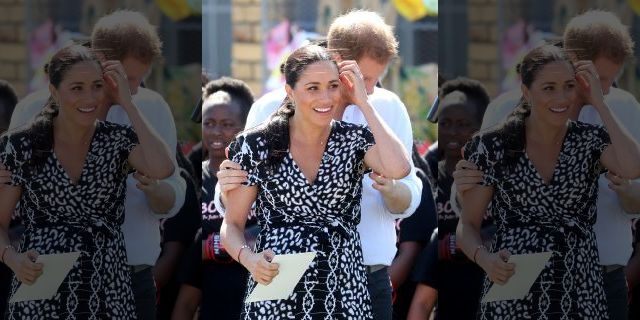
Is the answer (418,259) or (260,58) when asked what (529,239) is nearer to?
(418,259)

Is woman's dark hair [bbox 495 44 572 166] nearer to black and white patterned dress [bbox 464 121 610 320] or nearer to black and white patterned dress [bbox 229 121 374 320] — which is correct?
black and white patterned dress [bbox 464 121 610 320]

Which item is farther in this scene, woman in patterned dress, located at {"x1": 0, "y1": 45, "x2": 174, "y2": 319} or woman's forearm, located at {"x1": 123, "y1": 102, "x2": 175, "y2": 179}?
woman's forearm, located at {"x1": 123, "y1": 102, "x2": 175, "y2": 179}

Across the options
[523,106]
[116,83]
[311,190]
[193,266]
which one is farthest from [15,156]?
[523,106]

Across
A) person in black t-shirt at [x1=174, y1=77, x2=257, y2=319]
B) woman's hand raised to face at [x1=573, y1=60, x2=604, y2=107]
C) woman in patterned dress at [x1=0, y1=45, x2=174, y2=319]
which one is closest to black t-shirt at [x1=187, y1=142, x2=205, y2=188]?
person in black t-shirt at [x1=174, y1=77, x2=257, y2=319]

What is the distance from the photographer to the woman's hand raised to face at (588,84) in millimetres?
4102

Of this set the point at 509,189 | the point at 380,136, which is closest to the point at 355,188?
the point at 380,136

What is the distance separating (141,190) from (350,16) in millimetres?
1034

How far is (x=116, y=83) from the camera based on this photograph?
4.28 meters

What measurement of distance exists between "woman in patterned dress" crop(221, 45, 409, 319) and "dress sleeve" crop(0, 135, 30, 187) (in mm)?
935

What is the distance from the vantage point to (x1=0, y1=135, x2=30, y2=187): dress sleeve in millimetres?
4164

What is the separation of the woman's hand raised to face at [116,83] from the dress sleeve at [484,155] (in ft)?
4.24

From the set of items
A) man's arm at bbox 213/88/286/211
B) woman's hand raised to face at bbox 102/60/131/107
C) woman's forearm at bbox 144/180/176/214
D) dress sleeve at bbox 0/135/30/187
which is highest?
woman's hand raised to face at bbox 102/60/131/107

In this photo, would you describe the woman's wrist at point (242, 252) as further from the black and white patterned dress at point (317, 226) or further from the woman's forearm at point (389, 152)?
the woman's forearm at point (389, 152)

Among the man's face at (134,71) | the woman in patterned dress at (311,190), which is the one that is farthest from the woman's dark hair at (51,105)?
the woman in patterned dress at (311,190)
